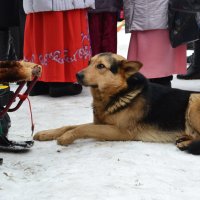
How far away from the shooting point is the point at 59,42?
480cm

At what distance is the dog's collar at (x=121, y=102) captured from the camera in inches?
131

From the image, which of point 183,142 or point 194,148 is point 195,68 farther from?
point 194,148

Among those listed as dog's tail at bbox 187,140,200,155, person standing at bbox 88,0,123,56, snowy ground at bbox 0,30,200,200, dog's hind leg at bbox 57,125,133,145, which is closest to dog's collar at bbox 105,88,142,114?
dog's hind leg at bbox 57,125,133,145

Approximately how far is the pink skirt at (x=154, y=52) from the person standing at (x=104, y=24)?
0.44 metres

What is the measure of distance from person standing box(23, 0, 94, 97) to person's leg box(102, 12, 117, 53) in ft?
1.38

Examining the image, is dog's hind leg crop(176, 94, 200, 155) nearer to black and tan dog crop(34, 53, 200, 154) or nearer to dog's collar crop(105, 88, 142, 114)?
black and tan dog crop(34, 53, 200, 154)

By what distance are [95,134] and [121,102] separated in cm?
31

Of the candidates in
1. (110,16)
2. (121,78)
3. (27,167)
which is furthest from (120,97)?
(110,16)

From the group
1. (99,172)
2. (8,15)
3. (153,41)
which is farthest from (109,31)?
(99,172)

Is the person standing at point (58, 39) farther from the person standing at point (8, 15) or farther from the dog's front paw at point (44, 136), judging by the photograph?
the dog's front paw at point (44, 136)

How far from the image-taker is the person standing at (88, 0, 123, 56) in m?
5.17

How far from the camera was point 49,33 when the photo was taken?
4789 millimetres

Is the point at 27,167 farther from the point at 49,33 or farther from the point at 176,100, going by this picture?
the point at 49,33

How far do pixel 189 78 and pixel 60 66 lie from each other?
2173 mm
